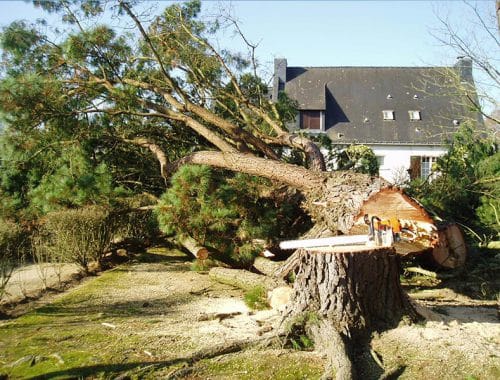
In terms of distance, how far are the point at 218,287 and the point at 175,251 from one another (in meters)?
2.14

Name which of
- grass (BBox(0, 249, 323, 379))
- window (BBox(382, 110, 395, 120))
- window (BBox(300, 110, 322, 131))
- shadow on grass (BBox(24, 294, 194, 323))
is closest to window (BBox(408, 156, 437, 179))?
window (BBox(382, 110, 395, 120))

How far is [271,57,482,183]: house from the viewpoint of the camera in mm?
20641

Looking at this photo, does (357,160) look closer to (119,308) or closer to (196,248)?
(196,248)

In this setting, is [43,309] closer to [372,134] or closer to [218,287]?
[218,287]

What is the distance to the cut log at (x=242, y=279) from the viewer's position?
4.54 meters

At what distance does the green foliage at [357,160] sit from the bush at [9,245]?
178 inches

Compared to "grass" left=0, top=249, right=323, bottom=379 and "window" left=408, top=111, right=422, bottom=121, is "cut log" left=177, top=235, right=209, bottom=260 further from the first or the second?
"window" left=408, top=111, right=422, bottom=121

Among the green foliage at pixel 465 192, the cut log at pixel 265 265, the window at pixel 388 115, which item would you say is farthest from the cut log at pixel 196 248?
the window at pixel 388 115

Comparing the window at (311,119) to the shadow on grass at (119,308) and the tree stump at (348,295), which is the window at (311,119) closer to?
the shadow on grass at (119,308)

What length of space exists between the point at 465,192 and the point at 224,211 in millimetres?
3151

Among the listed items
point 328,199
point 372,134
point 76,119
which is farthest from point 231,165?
point 372,134

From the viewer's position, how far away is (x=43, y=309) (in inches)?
167

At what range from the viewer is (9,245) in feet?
16.9

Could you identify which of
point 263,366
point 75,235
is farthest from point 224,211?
point 263,366
